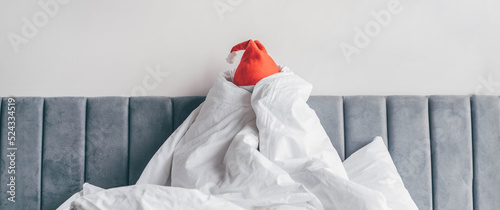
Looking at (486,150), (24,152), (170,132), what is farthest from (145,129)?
(486,150)

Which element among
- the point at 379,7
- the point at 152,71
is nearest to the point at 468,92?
the point at 379,7

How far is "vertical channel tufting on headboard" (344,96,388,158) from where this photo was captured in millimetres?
1396

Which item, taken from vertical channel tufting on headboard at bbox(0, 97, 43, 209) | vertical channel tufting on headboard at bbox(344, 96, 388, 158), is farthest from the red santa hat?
vertical channel tufting on headboard at bbox(0, 97, 43, 209)

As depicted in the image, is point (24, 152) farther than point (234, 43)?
No

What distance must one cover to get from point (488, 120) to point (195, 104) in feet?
3.16

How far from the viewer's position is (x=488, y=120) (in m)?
1.40

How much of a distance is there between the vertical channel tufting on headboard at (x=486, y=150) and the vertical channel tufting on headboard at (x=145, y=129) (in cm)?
100

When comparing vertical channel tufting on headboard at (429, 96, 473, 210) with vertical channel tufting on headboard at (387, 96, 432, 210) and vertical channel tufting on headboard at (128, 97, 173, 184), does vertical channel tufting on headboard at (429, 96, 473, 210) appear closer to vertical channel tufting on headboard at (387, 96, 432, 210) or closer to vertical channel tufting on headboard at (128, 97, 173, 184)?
vertical channel tufting on headboard at (387, 96, 432, 210)

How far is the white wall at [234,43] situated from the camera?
4.72ft

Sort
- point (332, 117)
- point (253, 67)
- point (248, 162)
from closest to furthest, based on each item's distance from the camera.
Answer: point (248, 162) < point (253, 67) < point (332, 117)

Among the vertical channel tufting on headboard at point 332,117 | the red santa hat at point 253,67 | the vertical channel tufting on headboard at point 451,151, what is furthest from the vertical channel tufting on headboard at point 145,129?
the vertical channel tufting on headboard at point 451,151

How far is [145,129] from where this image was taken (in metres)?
1.37

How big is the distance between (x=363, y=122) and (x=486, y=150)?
16.3 inches

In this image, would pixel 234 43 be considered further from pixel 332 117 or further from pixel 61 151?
pixel 61 151
